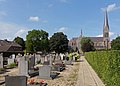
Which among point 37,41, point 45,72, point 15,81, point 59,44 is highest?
point 37,41

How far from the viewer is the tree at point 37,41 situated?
98144 millimetres

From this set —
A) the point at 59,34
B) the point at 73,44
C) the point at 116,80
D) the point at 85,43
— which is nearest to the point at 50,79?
the point at 116,80

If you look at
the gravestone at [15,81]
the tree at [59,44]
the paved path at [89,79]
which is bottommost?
the paved path at [89,79]

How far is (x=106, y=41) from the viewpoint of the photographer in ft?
533

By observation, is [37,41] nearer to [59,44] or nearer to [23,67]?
[59,44]

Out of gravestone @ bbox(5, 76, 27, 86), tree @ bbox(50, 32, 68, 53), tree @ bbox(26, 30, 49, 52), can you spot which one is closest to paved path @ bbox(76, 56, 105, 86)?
gravestone @ bbox(5, 76, 27, 86)

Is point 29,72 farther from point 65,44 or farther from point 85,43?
point 85,43

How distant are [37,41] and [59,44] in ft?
31.0

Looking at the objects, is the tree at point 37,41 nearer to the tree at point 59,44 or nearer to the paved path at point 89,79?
the tree at point 59,44

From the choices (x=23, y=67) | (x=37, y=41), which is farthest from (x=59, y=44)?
(x=23, y=67)

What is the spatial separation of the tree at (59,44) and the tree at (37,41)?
8.49 feet

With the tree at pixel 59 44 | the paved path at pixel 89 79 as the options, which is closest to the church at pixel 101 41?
the tree at pixel 59 44

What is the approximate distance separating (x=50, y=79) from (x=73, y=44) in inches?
6495

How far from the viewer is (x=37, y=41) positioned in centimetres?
10112
